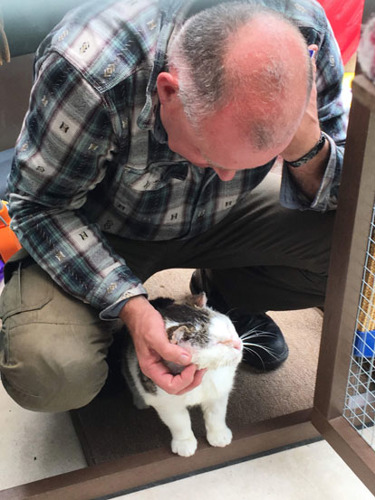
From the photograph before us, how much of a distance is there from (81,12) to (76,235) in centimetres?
40

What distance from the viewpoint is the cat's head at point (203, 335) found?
1190mm

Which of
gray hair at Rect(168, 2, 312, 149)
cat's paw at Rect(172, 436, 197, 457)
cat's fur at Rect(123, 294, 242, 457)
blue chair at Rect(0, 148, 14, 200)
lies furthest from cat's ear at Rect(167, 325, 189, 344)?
blue chair at Rect(0, 148, 14, 200)

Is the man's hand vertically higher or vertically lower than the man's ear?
lower

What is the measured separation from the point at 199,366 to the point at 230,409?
30 centimetres

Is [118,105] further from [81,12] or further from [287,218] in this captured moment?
[287,218]

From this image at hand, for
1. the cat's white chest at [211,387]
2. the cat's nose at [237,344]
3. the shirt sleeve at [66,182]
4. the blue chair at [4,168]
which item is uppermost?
the shirt sleeve at [66,182]

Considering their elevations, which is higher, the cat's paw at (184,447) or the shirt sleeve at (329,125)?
the shirt sleeve at (329,125)

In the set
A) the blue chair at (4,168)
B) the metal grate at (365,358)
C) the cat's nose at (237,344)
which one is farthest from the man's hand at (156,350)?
the blue chair at (4,168)

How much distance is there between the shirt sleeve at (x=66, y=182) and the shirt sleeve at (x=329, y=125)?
0.37 m

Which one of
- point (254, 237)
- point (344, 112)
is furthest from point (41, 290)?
point (344, 112)

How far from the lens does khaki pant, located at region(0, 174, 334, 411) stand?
1178 mm

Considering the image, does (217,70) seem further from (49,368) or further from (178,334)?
(49,368)

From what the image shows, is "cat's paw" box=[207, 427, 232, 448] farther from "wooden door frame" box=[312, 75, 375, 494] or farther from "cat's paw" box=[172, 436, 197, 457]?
"wooden door frame" box=[312, 75, 375, 494]

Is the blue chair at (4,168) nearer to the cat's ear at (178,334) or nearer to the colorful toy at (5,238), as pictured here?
the colorful toy at (5,238)
